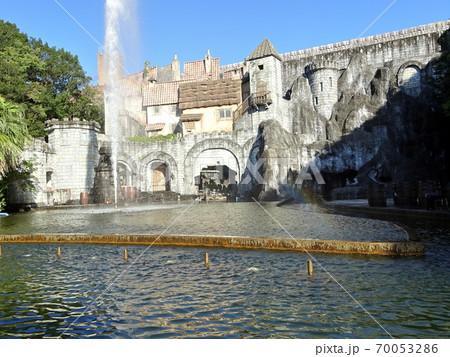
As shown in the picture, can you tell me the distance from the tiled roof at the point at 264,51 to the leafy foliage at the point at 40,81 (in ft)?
60.0

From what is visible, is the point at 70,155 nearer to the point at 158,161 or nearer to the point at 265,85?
the point at 158,161

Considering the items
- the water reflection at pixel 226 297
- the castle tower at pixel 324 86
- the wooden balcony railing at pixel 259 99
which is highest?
the castle tower at pixel 324 86

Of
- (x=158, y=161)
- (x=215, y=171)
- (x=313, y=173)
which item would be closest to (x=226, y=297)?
(x=313, y=173)

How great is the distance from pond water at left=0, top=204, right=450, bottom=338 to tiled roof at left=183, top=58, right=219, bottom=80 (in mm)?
50514

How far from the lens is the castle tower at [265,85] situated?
137ft

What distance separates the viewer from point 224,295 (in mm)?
6070

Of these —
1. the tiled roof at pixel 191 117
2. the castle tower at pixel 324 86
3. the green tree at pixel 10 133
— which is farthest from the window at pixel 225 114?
the green tree at pixel 10 133

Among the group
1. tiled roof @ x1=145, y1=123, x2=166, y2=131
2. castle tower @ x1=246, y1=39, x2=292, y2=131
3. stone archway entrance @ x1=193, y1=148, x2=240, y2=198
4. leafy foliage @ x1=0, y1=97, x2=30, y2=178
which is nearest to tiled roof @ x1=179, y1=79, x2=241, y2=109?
castle tower @ x1=246, y1=39, x2=292, y2=131

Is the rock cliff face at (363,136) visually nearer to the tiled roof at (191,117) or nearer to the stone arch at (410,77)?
the stone arch at (410,77)

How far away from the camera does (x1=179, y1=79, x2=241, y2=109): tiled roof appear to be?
46.6m

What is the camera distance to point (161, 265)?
27.1 feet

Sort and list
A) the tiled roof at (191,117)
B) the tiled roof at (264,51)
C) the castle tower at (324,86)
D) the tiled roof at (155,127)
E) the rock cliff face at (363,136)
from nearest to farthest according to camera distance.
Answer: the rock cliff face at (363,136), the tiled roof at (264,51), the castle tower at (324,86), the tiled roof at (191,117), the tiled roof at (155,127)

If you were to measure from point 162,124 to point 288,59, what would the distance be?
Answer: 19.1 metres
